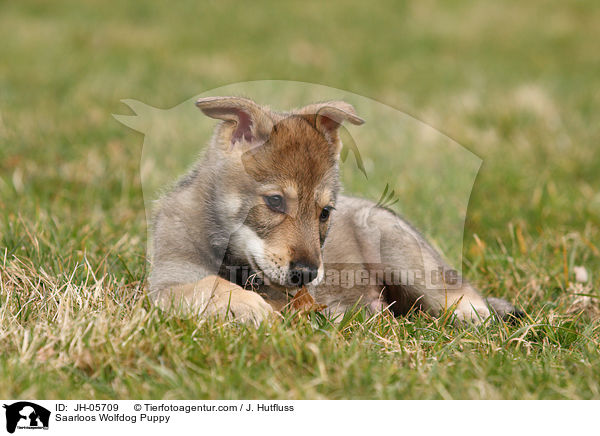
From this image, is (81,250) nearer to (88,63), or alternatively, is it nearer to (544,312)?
(544,312)

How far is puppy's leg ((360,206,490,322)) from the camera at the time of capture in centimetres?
403

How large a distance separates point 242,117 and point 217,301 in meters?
0.95

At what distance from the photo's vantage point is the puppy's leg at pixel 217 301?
3221 millimetres

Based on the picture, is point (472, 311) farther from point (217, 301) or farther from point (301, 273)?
point (217, 301)

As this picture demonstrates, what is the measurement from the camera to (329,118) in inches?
147

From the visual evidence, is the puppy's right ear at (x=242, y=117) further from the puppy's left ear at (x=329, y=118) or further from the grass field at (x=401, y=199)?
the grass field at (x=401, y=199)

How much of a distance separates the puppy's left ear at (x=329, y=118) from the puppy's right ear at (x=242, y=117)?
0.87 feet

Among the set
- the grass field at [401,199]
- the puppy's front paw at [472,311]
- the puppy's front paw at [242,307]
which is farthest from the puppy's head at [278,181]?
the puppy's front paw at [472,311]
